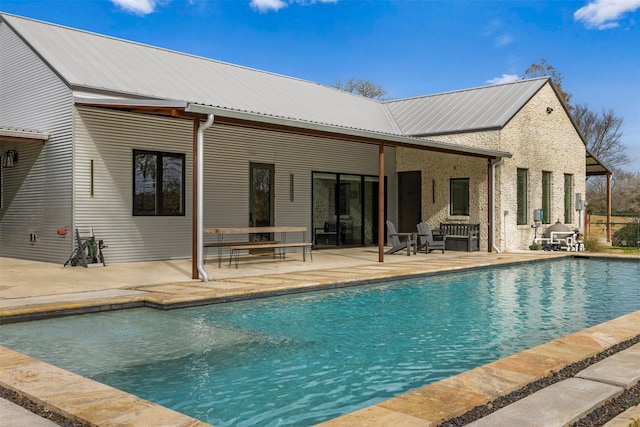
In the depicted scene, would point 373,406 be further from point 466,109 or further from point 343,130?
point 466,109

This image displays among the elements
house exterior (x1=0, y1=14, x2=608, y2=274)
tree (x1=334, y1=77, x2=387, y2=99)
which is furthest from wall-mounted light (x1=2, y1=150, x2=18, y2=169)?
tree (x1=334, y1=77, x2=387, y2=99)

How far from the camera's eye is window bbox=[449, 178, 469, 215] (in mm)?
14914

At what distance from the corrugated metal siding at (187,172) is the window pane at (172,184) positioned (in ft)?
0.54

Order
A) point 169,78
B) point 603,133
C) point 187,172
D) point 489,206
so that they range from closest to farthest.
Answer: point 187,172, point 169,78, point 489,206, point 603,133

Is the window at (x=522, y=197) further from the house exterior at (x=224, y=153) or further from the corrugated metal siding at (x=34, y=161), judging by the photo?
the corrugated metal siding at (x=34, y=161)

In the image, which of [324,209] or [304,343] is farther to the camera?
[324,209]

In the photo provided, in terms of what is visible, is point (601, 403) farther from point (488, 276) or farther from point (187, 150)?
point (187, 150)

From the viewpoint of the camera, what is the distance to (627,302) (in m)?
7.06

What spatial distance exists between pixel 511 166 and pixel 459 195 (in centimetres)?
152

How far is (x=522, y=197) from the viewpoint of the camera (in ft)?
50.5

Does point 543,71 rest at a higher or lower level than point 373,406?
higher

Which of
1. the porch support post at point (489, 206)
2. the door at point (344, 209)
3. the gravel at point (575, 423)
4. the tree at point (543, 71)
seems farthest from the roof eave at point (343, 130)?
the tree at point (543, 71)

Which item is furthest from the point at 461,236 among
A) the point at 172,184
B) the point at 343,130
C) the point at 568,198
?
the point at 172,184

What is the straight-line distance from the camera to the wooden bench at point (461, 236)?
47.0 feet
